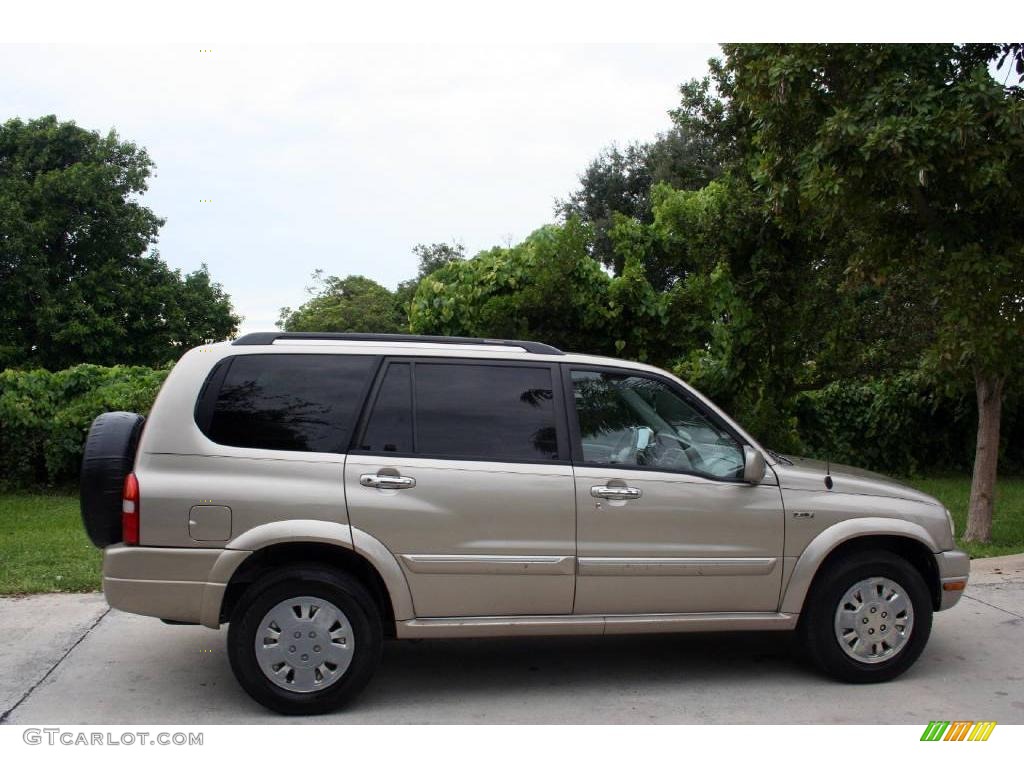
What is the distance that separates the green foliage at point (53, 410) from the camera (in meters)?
12.5

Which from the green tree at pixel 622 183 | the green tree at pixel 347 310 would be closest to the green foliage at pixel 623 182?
the green tree at pixel 622 183

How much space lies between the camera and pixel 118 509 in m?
5.05

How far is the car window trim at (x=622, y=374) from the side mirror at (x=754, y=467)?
11 cm

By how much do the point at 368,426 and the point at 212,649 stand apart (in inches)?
80.5

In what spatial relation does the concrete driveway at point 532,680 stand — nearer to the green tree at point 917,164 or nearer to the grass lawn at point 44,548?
the grass lawn at point 44,548

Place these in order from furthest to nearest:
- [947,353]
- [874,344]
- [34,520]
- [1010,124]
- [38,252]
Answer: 1. [38,252]
2. [874,344]
3. [34,520]
4. [947,353]
5. [1010,124]

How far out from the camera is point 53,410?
12.6 m

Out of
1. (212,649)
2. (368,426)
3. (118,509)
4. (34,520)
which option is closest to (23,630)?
(212,649)

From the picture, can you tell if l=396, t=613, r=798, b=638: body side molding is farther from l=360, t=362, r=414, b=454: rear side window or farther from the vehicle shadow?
l=360, t=362, r=414, b=454: rear side window

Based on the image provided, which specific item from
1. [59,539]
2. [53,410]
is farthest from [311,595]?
[53,410]

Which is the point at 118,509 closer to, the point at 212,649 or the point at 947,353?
the point at 212,649

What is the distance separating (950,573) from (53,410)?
1082cm

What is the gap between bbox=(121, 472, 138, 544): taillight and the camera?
15.9 feet
